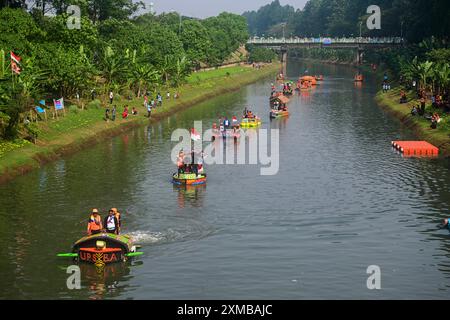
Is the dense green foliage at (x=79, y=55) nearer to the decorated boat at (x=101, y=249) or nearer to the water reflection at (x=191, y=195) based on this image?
the water reflection at (x=191, y=195)

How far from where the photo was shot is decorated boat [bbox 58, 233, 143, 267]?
129 ft

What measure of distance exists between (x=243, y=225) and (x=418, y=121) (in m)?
50.3

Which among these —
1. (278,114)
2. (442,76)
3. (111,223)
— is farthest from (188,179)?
(278,114)

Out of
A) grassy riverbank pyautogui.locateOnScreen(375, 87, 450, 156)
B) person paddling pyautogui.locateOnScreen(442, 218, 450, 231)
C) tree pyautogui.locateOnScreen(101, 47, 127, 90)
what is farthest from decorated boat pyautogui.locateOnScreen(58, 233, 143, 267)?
tree pyautogui.locateOnScreen(101, 47, 127, 90)

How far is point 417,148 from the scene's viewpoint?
74438 mm

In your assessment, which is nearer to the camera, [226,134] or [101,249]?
[101,249]

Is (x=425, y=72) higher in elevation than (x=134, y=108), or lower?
higher

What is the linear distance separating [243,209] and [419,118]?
1913 inches

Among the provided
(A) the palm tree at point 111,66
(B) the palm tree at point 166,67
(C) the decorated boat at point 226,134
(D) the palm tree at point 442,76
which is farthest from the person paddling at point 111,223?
(B) the palm tree at point 166,67

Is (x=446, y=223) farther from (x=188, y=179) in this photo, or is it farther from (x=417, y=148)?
(x=417, y=148)

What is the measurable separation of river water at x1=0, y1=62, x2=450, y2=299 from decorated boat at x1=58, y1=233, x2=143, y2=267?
2.14 feet

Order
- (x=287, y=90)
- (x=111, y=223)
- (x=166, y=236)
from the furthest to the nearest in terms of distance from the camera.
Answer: (x=287, y=90) < (x=166, y=236) < (x=111, y=223)

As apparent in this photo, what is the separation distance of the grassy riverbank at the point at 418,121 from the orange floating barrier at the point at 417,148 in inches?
34.9
